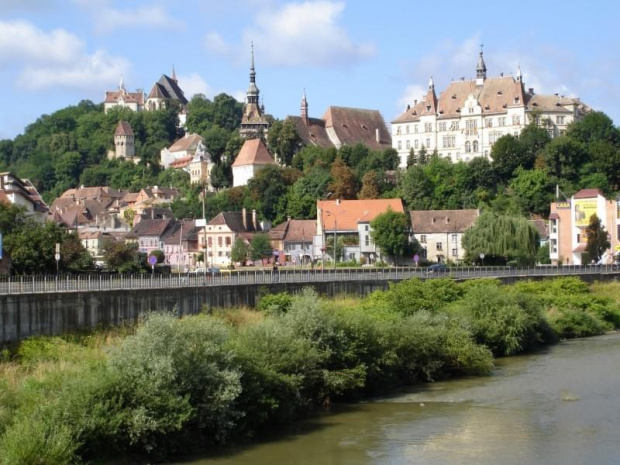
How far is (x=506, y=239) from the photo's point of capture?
77.4m

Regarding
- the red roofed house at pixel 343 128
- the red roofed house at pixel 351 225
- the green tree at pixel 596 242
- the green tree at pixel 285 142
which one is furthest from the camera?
the red roofed house at pixel 343 128

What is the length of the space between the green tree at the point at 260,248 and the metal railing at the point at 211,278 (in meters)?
35.8

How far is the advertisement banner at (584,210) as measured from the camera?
85312mm

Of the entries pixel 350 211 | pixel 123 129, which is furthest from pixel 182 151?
pixel 350 211

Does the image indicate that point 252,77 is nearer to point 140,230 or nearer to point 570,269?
point 140,230

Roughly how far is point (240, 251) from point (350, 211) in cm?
1094

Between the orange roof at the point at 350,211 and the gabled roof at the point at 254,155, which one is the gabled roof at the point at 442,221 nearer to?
the orange roof at the point at 350,211

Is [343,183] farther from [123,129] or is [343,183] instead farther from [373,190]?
[123,129]

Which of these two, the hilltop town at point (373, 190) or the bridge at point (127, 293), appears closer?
the bridge at point (127, 293)

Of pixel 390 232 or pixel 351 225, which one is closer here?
pixel 390 232

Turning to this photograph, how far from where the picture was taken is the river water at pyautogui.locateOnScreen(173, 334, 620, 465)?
1031 inches

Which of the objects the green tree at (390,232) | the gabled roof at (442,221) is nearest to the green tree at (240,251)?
the green tree at (390,232)

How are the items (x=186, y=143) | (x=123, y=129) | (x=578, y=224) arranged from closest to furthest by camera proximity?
(x=578, y=224) → (x=186, y=143) → (x=123, y=129)

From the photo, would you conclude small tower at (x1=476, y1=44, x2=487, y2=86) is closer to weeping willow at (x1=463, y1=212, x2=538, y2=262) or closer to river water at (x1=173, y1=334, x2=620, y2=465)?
weeping willow at (x1=463, y1=212, x2=538, y2=262)
